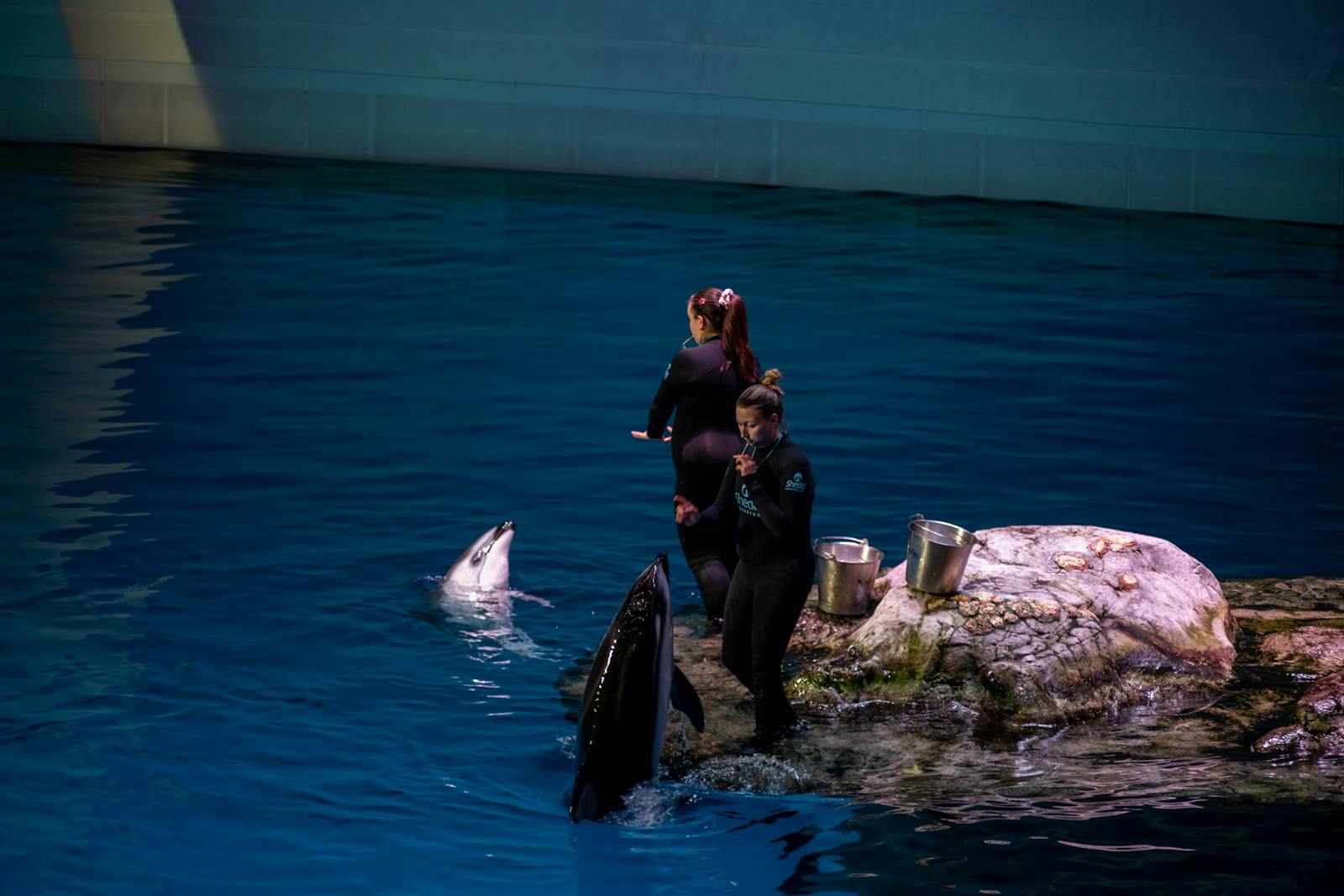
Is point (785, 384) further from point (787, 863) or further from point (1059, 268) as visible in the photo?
point (787, 863)

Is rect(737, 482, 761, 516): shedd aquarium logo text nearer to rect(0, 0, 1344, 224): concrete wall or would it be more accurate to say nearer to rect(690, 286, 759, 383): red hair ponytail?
rect(690, 286, 759, 383): red hair ponytail

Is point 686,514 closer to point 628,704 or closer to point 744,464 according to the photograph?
point 744,464

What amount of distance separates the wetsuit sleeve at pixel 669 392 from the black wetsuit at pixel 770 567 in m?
0.89

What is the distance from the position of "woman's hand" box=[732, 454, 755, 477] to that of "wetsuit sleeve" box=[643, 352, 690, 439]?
3.36 ft

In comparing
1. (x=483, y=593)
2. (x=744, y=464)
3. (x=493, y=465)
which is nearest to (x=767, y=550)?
(x=744, y=464)

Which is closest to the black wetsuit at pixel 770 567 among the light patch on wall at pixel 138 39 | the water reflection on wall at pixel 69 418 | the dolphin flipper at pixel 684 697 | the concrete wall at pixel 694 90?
the dolphin flipper at pixel 684 697

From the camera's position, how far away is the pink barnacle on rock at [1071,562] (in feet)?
21.7

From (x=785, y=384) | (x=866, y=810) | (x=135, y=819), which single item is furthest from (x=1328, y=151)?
(x=135, y=819)

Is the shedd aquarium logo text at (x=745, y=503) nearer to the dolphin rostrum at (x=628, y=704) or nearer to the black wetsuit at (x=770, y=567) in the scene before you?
the black wetsuit at (x=770, y=567)

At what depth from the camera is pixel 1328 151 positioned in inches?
682

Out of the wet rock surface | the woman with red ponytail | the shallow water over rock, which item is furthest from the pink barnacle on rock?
the woman with red ponytail

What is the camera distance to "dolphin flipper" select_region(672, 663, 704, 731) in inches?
212

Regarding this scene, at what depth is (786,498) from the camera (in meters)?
5.53

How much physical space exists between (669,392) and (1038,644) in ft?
6.86
